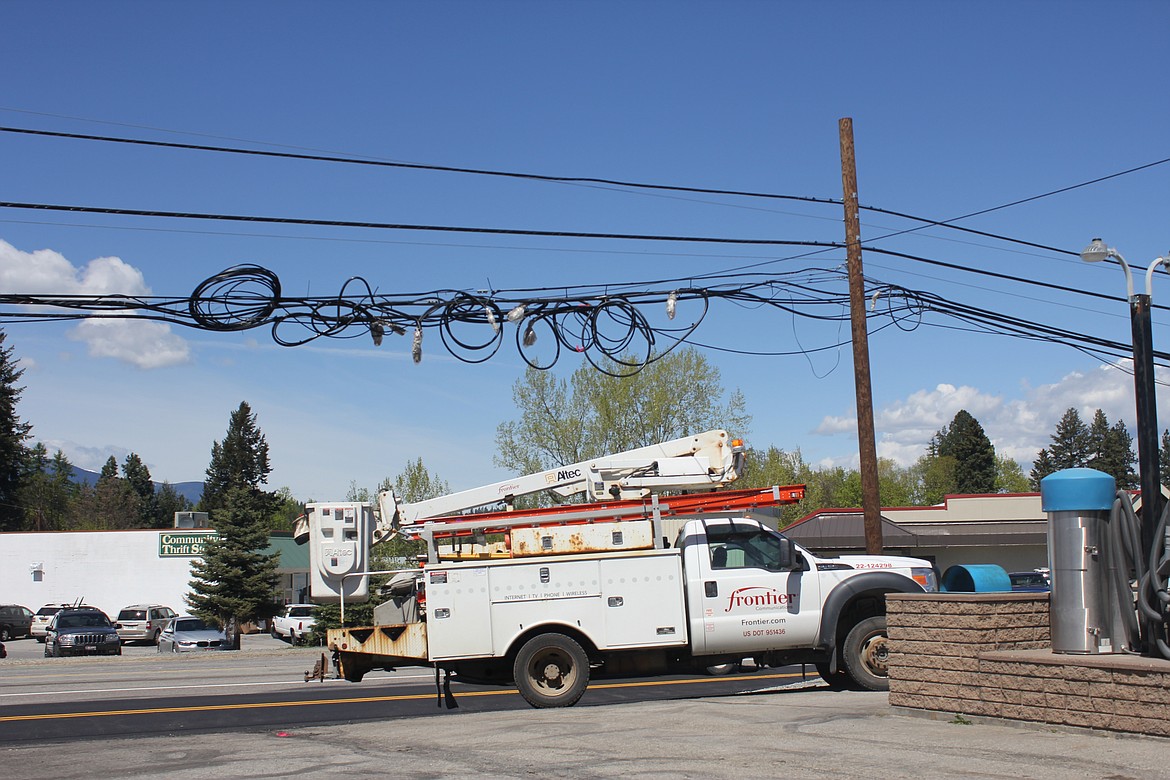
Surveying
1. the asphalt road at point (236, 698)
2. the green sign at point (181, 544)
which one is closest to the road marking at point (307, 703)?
the asphalt road at point (236, 698)

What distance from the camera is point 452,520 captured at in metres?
13.6

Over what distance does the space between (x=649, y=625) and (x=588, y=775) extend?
4.71m

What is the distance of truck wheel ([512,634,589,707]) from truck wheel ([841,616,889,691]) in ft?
10.5

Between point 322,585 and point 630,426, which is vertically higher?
point 630,426

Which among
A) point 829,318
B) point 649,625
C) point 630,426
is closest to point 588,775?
point 649,625

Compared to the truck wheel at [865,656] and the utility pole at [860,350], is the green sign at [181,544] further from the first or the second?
the truck wheel at [865,656]

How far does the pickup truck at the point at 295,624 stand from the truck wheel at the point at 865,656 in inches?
1133

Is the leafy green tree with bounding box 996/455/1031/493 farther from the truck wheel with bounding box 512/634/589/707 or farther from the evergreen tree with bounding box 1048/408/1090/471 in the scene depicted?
the truck wheel with bounding box 512/634/589/707

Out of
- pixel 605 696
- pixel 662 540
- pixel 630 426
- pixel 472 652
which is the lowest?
pixel 605 696

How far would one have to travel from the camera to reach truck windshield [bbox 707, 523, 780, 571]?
13273mm

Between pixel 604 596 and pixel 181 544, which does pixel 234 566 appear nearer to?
pixel 181 544

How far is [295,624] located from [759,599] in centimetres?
3053

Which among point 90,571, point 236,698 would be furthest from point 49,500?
point 236,698

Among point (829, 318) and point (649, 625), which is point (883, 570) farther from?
point (829, 318)
